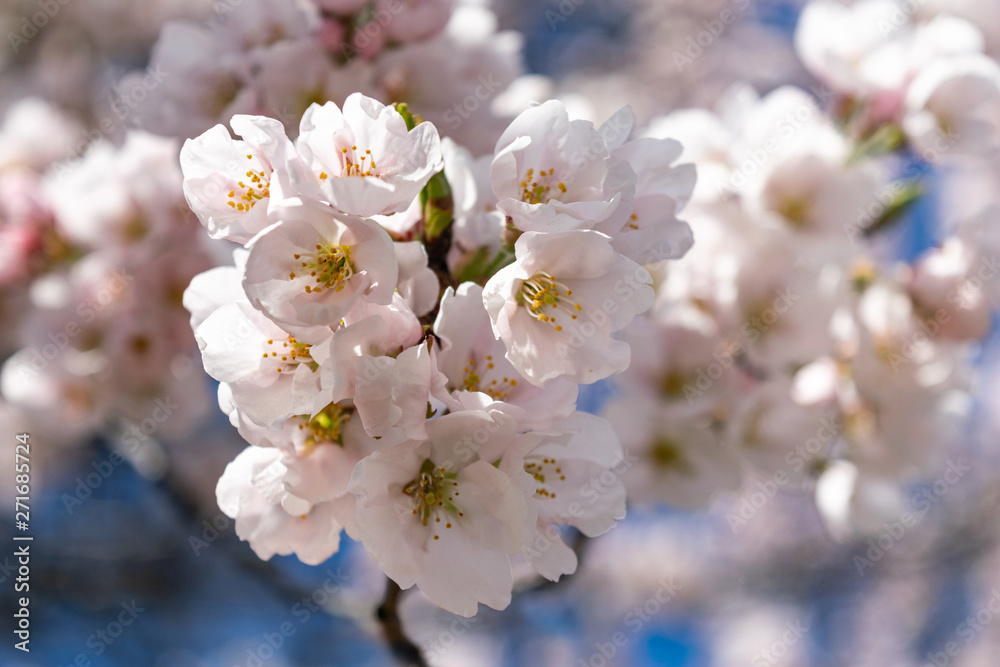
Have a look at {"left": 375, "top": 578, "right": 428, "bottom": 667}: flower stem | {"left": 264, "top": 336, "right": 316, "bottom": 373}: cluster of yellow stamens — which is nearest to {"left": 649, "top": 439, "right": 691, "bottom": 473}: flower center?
{"left": 375, "top": 578, "right": 428, "bottom": 667}: flower stem

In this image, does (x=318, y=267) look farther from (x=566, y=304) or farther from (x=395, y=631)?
(x=395, y=631)

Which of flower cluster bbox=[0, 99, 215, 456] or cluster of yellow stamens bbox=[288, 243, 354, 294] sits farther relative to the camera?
flower cluster bbox=[0, 99, 215, 456]

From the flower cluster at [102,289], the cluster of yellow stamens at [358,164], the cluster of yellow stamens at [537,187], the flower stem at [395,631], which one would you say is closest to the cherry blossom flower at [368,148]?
the cluster of yellow stamens at [358,164]

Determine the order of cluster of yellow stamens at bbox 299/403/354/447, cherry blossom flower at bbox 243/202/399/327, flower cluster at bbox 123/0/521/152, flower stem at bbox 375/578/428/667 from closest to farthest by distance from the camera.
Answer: cherry blossom flower at bbox 243/202/399/327 → cluster of yellow stamens at bbox 299/403/354/447 → flower stem at bbox 375/578/428/667 → flower cluster at bbox 123/0/521/152

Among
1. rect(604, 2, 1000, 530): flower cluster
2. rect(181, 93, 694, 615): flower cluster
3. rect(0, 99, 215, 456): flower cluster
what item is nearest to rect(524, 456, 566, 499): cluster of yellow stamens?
rect(181, 93, 694, 615): flower cluster

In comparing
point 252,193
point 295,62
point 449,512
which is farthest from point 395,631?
point 295,62

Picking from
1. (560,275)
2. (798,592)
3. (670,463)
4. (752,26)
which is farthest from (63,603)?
(752,26)

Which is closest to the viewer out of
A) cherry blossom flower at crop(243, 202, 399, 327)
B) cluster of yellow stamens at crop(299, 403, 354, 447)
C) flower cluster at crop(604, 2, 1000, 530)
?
cherry blossom flower at crop(243, 202, 399, 327)

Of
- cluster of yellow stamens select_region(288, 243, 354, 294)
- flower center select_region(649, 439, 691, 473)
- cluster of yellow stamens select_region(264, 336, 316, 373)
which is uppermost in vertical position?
cluster of yellow stamens select_region(288, 243, 354, 294)

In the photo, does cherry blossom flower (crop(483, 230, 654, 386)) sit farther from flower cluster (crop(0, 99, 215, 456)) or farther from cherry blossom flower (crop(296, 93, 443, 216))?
flower cluster (crop(0, 99, 215, 456))

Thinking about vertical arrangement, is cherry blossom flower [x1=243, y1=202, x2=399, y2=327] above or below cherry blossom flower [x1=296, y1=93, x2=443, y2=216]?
below
